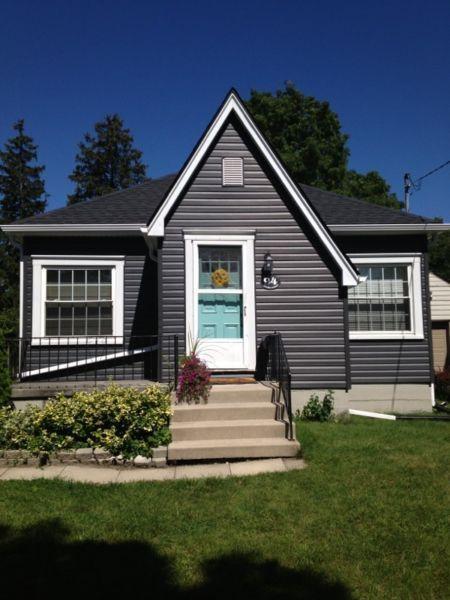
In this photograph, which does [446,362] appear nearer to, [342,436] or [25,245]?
[342,436]

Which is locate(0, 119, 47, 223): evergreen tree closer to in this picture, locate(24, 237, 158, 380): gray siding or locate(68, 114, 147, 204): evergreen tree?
locate(68, 114, 147, 204): evergreen tree

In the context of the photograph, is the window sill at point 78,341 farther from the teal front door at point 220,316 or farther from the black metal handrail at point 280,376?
the black metal handrail at point 280,376

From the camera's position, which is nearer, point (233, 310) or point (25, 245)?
point (233, 310)

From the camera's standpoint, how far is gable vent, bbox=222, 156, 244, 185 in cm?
885

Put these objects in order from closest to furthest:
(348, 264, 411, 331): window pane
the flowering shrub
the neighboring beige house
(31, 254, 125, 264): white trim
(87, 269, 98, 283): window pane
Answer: the flowering shrub, (31, 254, 125, 264): white trim, (87, 269, 98, 283): window pane, (348, 264, 411, 331): window pane, the neighboring beige house

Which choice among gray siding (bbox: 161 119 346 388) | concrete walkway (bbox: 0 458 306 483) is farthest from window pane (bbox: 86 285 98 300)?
concrete walkway (bbox: 0 458 306 483)

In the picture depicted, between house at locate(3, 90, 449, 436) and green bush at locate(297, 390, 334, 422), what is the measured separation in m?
0.17

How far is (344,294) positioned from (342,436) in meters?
2.85

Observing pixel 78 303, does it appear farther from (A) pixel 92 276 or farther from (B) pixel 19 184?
(B) pixel 19 184

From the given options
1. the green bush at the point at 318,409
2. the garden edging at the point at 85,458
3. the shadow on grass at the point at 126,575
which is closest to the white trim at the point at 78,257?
the green bush at the point at 318,409

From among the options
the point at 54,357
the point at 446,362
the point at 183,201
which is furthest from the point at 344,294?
the point at 446,362

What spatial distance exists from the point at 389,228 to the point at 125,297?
6.04m

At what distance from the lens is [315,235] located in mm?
8742

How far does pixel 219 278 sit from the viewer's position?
348 inches
